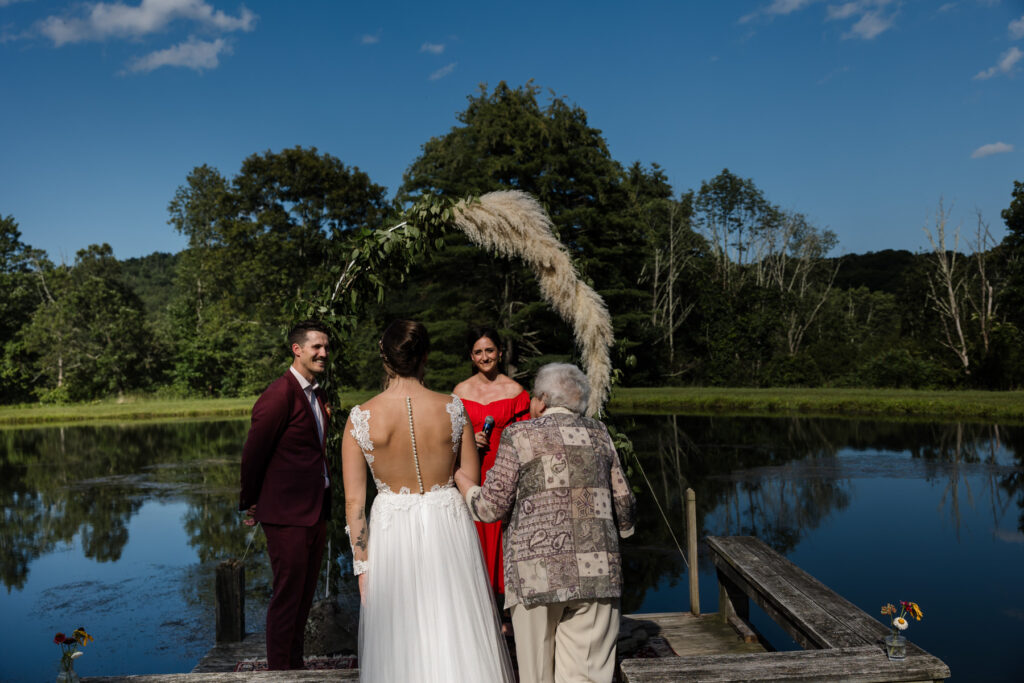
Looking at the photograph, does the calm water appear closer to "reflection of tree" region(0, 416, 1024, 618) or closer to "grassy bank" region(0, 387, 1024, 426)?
"reflection of tree" region(0, 416, 1024, 618)

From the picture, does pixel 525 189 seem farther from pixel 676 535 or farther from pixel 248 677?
pixel 248 677

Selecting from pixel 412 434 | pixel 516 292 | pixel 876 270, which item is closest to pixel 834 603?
pixel 412 434

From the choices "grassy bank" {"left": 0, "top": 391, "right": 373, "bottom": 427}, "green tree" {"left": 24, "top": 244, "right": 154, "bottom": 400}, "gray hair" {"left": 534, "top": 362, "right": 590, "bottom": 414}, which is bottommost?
"grassy bank" {"left": 0, "top": 391, "right": 373, "bottom": 427}

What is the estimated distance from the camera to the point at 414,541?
139 inches

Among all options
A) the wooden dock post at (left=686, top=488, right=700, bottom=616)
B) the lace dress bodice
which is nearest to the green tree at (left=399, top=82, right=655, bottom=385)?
the wooden dock post at (left=686, top=488, right=700, bottom=616)

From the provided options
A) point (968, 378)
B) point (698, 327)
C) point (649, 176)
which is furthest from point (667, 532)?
point (649, 176)

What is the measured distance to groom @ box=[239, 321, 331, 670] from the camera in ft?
14.1

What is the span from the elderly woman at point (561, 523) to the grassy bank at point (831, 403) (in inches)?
867

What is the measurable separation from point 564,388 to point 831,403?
26.1 meters

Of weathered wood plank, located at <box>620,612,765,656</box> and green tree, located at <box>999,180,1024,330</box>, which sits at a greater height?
green tree, located at <box>999,180,1024,330</box>

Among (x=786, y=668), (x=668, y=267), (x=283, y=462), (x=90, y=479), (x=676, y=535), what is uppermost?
(x=668, y=267)

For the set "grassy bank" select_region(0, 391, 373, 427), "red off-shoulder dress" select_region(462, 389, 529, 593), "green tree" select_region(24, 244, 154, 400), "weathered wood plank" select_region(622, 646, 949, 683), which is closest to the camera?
"weathered wood plank" select_region(622, 646, 949, 683)

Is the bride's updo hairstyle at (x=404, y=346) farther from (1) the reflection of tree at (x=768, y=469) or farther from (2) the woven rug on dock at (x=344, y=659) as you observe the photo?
(1) the reflection of tree at (x=768, y=469)

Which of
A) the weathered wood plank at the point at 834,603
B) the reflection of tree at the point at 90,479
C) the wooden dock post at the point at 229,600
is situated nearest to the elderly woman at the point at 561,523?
the weathered wood plank at the point at 834,603
